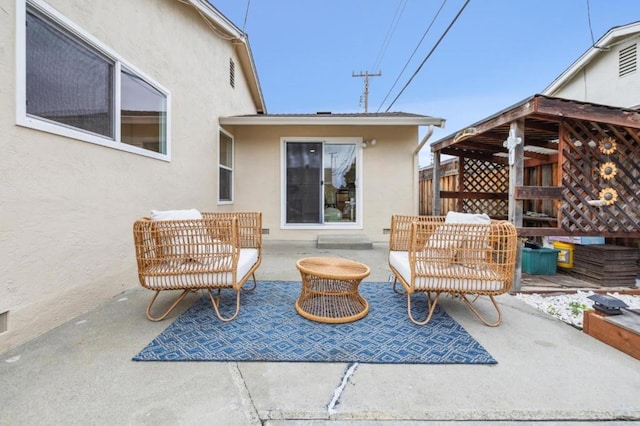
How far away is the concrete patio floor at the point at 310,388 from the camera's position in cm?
135

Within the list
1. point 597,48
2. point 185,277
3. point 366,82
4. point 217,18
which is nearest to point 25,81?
point 185,277

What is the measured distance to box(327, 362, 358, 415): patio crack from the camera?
55.5 inches

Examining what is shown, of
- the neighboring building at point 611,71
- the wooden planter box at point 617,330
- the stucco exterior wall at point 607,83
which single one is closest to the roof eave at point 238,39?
the wooden planter box at point 617,330

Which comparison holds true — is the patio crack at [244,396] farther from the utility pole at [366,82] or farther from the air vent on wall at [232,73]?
the utility pole at [366,82]

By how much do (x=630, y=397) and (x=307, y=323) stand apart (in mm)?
1948

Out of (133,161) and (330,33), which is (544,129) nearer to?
(133,161)

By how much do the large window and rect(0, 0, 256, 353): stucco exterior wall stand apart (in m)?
1.11

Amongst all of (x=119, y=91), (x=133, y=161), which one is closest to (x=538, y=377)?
(x=133, y=161)

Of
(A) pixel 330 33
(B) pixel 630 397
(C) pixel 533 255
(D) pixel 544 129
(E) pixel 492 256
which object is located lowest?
(B) pixel 630 397

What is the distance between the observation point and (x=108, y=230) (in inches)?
110

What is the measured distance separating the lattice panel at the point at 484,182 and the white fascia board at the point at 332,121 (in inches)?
50.7

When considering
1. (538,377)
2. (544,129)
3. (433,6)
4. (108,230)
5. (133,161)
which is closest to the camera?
(538,377)

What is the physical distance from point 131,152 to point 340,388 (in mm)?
3163

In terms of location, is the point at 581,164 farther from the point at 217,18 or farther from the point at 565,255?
the point at 217,18
